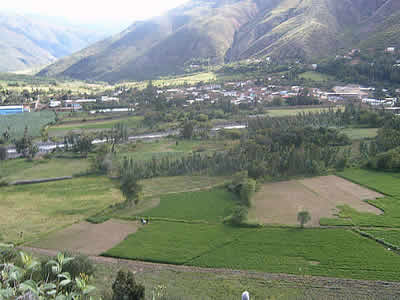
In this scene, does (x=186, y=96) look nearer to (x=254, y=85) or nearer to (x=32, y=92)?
(x=254, y=85)

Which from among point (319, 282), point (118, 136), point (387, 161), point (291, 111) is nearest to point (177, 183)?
point (319, 282)

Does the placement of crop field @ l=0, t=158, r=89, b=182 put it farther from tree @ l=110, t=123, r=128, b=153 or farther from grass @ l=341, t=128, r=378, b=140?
grass @ l=341, t=128, r=378, b=140

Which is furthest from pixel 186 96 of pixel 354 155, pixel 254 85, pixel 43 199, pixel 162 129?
pixel 43 199

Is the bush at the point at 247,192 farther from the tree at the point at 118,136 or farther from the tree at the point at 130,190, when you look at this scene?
the tree at the point at 118,136

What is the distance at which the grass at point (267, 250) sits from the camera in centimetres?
2602

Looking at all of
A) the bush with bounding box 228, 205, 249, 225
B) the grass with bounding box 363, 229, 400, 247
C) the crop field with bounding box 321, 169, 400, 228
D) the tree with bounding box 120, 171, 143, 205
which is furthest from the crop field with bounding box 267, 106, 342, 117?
the grass with bounding box 363, 229, 400, 247

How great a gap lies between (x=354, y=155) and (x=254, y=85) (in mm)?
77524

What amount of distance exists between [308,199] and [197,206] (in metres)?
12.4

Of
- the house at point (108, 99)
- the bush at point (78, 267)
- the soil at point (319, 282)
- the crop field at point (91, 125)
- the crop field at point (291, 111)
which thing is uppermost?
the house at point (108, 99)

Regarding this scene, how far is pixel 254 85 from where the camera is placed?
128 m

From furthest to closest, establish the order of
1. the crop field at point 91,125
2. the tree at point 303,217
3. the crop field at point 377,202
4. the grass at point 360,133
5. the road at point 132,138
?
the crop field at point 91,125 → the road at point 132,138 → the grass at point 360,133 → the crop field at point 377,202 → the tree at point 303,217

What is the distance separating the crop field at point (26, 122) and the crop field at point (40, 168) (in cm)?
2101

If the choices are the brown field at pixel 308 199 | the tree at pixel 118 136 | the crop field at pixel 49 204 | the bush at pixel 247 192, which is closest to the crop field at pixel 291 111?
the tree at pixel 118 136

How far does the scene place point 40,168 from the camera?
57.4m
